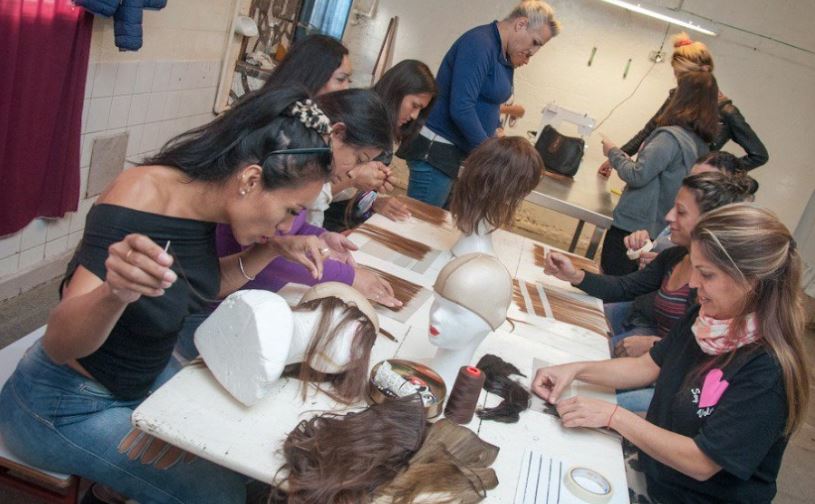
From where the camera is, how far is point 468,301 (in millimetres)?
1905

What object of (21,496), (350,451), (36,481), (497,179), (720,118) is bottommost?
(21,496)

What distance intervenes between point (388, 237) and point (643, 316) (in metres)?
1.29

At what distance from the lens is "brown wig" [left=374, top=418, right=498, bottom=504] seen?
148 centimetres

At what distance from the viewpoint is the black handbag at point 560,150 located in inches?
220

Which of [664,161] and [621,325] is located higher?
[664,161]

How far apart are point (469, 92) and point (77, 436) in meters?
2.92

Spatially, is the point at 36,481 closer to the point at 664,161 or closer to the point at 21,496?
the point at 21,496

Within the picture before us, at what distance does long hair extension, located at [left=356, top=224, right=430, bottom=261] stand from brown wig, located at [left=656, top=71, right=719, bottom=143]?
Answer: 80.0 inches

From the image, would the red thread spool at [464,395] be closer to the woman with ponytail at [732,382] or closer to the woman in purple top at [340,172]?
the woman with ponytail at [732,382]

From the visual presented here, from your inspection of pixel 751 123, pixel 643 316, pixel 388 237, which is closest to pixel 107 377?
pixel 388 237

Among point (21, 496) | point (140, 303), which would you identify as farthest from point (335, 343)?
point (21, 496)

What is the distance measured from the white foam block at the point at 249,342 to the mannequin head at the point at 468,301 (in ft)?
1.56

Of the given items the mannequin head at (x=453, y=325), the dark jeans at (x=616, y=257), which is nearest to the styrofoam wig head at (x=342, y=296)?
the mannequin head at (x=453, y=325)

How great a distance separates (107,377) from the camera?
1.75 meters
